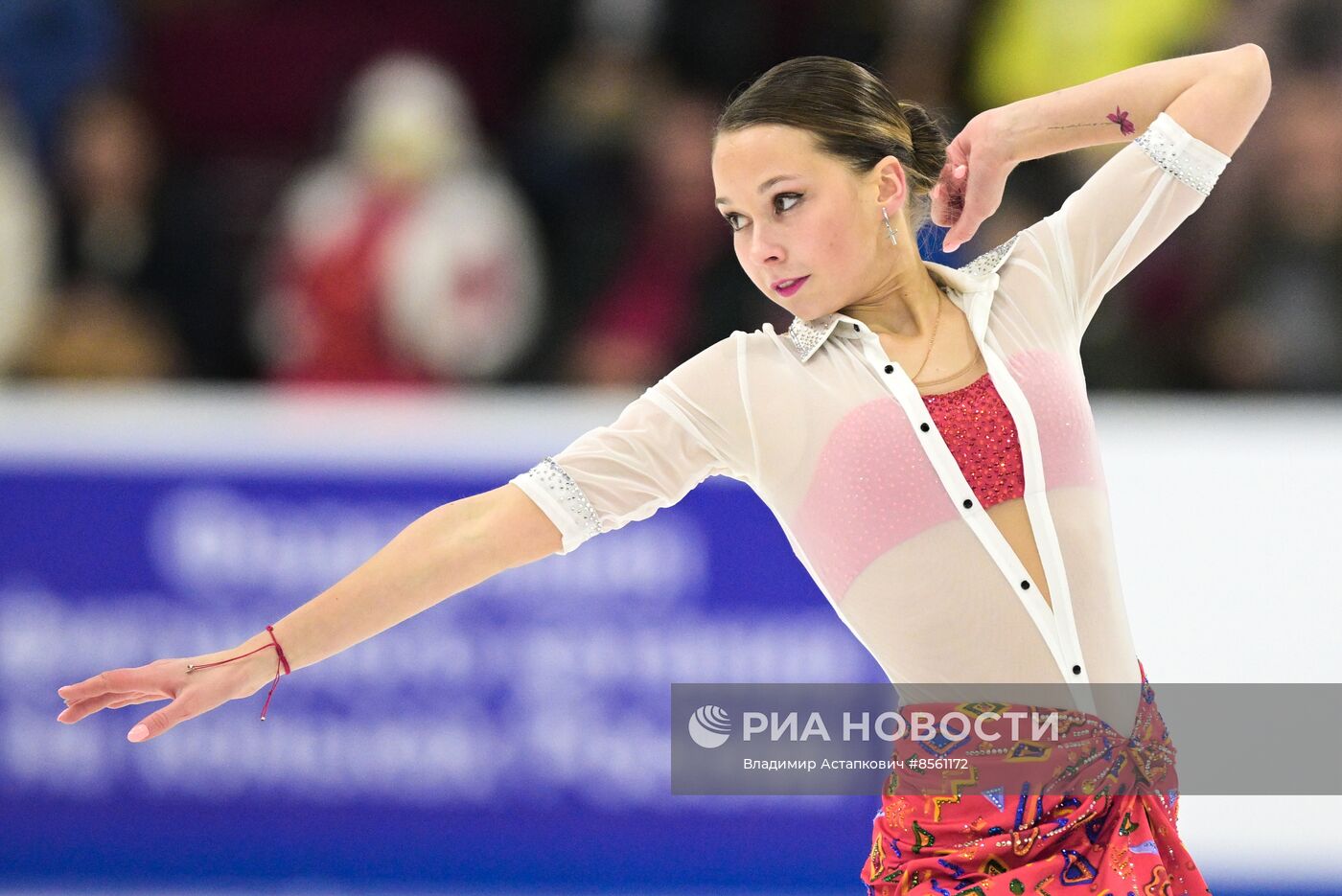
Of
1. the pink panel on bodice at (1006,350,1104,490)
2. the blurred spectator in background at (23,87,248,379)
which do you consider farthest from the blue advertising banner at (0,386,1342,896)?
the pink panel on bodice at (1006,350,1104,490)

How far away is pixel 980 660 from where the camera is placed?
8.09ft

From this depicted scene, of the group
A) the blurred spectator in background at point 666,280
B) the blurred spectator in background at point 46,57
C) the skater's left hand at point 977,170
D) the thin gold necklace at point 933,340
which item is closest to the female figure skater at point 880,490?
the thin gold necklace at point 933,340

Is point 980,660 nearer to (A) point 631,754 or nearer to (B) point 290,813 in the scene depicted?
(A) point 631,754

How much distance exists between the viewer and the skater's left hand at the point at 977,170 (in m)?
2.66

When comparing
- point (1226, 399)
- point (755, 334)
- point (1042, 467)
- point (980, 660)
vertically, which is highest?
point (1226, 399)

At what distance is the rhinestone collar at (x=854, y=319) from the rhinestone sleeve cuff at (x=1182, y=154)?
0.26 meters

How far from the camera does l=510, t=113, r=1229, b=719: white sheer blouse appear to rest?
8.05ft

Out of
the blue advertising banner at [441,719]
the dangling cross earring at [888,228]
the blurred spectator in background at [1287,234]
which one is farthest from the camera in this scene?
the blurred spectator in background at [1287,234]

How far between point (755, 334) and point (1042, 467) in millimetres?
473

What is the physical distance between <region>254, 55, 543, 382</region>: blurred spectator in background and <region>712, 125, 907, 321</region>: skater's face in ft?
12.2

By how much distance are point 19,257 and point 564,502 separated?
4.50 metres

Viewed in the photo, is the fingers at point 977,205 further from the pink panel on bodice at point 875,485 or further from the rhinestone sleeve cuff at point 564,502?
the rhinestone sleeve cuff at point 564,502

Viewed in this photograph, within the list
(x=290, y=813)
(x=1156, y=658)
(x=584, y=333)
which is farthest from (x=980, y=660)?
(x=584, y=333)

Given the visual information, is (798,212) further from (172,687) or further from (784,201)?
(172,687)
